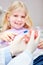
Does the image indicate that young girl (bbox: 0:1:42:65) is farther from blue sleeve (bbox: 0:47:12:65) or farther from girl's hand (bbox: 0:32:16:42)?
blue sleeve (bbox: 0:47:12:65)

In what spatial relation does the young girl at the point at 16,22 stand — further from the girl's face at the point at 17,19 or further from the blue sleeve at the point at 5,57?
the blue sleeve at the point at 5,57

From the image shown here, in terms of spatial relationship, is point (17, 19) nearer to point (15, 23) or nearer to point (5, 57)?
point (15, 23)

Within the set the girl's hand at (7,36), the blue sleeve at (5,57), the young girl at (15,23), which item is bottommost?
the blue sleeve at (5,57)

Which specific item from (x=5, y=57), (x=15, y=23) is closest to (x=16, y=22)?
(x=15, y=23)

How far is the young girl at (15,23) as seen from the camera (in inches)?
35.1

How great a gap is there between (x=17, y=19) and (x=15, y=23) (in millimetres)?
26

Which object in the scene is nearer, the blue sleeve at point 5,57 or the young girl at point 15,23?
the blue sleeve at point 5,57

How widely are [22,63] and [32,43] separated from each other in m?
0.14

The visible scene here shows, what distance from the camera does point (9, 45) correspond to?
803 millimetres

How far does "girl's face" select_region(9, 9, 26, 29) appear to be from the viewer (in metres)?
0.91

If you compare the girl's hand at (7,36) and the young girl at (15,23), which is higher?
the young girl at (15,23)

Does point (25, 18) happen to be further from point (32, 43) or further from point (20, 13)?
point (32, 43)

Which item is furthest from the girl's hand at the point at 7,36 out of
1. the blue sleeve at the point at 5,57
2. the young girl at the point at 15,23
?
the blue sleeve at the point at 5,57

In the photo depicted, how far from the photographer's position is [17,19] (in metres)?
0.91
